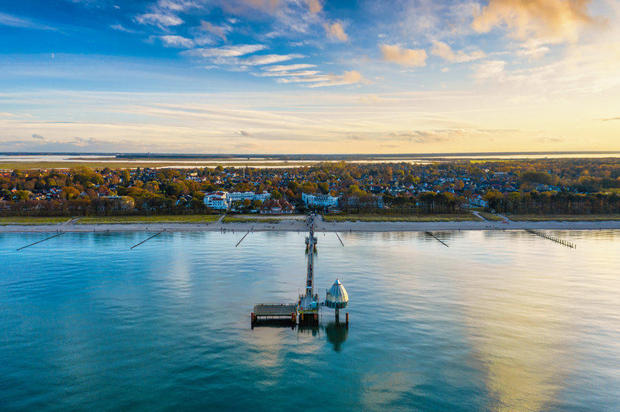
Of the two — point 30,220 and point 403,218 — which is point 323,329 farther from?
point 30,220

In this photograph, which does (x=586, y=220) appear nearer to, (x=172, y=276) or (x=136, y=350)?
(x=172, y=276)

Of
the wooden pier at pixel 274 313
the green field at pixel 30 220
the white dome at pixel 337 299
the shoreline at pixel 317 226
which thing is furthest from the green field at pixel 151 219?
the white dome at pixel 337 299

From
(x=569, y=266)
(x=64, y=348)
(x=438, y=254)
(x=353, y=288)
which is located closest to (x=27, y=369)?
(x=64, y=348)

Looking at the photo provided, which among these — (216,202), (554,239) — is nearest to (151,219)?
(216,202)

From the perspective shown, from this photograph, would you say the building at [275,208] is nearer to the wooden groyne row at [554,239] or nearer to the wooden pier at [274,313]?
the wooden groyne row at [554,239]

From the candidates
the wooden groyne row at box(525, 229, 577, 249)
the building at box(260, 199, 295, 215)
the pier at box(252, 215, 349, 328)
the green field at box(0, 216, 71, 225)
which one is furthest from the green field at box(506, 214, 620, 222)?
the green field at box(0, 216, 71, 225)

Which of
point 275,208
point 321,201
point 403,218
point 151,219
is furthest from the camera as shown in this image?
point 321,201
